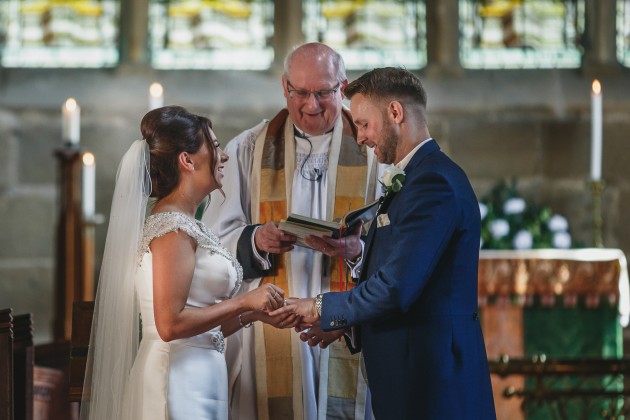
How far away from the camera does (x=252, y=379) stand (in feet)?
17.1

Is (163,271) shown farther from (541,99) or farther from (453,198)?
(541,99)

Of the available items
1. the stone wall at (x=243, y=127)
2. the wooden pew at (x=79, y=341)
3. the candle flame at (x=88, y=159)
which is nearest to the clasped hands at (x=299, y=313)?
the wooden pew at (x=79, y=341)

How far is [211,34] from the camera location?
877 cm

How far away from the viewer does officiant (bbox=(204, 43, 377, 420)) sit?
509 centimetres

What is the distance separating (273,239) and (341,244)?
275mm

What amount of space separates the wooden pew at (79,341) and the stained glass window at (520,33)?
476 cm

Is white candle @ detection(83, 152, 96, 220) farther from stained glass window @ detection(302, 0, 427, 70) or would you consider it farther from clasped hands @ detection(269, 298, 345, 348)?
clasped hands @ detection(269, 298, 345, 348)

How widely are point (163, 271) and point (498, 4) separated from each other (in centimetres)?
544

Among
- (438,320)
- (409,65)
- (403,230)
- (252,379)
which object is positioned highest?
(409,65)

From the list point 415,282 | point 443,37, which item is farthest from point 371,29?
point 415,282

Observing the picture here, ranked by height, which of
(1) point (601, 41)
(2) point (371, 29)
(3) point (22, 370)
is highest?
(2) point (371, 29)

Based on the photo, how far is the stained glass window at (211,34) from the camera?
28.7 ft

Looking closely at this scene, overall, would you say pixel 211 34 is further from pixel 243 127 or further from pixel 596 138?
pixel 596 138

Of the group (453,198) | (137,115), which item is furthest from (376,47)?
(453,198)
